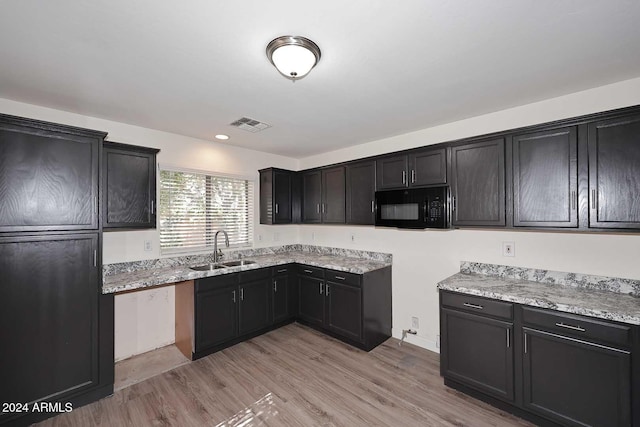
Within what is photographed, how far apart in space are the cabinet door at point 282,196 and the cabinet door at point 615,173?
337 cm

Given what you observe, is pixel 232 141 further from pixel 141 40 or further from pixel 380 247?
pixel 380 247

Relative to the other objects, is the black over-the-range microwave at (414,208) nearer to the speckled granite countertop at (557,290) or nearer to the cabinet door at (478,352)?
the speckled granite countertop at (557,290)

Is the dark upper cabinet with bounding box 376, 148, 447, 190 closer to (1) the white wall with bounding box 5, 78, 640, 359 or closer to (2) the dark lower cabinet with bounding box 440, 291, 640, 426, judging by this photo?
(1) the white wall with bounding box 5, 78, 640, 359

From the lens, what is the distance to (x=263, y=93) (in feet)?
7.52

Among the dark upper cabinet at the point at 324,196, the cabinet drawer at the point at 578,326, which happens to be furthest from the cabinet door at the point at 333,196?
the cabinet drawer at the point at 578,326

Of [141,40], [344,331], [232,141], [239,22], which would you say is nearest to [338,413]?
[344,331]

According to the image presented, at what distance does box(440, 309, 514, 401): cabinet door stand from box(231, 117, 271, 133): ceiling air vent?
2.60 meters

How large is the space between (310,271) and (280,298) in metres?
0.55

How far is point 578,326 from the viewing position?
75.0 inches

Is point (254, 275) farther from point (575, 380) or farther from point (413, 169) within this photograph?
point (575, 380)

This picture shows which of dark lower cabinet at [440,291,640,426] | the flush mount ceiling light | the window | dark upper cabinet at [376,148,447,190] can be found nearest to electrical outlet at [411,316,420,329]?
dark lower cabinet at [440,291,640,426]

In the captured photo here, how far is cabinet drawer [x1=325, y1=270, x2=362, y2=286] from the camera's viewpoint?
324cm

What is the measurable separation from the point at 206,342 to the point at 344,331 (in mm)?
1560

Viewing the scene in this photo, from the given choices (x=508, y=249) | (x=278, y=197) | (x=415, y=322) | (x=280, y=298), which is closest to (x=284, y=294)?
(x=280, y=298)
